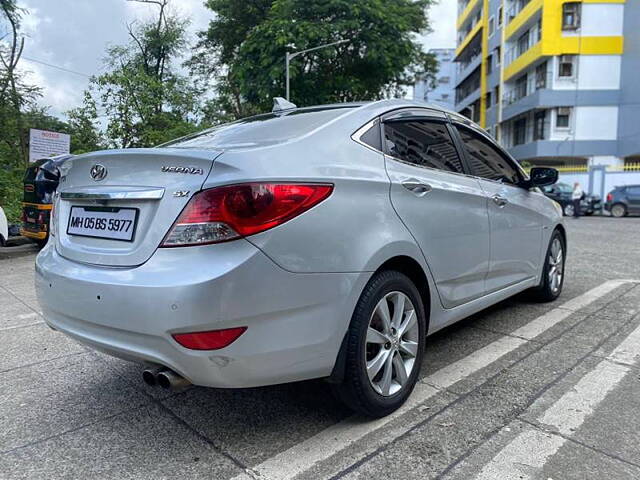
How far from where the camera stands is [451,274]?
307 centimetres

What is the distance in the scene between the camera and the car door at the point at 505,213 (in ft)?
11.8

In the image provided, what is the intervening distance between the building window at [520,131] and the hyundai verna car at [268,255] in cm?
3416

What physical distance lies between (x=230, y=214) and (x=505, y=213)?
2.41m

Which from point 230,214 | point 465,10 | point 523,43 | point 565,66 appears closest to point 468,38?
point 465,10

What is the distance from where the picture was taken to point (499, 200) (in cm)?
366

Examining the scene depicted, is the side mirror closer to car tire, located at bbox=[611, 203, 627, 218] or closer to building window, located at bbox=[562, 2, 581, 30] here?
car tire, located at bbox=[611, 203, 627, 218]

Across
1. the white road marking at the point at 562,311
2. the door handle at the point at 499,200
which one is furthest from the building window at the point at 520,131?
the door handle at the point at 499,200

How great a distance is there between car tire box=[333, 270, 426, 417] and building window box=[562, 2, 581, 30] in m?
32.1

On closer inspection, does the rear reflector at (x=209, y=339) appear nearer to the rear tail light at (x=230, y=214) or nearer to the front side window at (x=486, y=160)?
the rear tail light at (x=230, y=214)

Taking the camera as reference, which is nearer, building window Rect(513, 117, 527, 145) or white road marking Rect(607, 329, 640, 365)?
white road marking Rect(607, 329, 640, 365)

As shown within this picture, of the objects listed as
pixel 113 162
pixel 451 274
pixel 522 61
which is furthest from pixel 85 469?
pixel 522 61

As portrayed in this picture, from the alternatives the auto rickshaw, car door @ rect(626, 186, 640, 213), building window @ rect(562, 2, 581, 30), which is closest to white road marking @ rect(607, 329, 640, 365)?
the auto rickshaw

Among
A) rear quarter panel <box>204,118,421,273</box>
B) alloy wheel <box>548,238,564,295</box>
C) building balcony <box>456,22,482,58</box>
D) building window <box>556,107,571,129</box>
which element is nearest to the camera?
rear quarter panel <box>204,118,421,273</box>

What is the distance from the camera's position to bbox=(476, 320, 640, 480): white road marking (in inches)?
84.1
